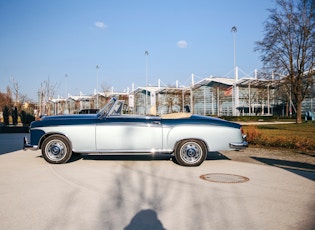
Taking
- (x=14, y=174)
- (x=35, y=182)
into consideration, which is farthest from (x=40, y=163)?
(x=35, y=182)

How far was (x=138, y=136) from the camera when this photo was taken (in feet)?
24.9

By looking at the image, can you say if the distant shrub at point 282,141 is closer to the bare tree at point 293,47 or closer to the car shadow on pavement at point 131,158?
the car shadow on pavement at point 131,158

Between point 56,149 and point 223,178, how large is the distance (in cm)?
399

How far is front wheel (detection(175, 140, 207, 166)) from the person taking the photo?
764cm

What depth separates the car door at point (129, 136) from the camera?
7578 millimetres

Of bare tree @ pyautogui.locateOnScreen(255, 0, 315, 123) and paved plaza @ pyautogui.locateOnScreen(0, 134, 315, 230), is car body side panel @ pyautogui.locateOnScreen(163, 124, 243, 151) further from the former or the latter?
bare tree @ pyautogui.locateOnScreen(255, 0, 315, 123)

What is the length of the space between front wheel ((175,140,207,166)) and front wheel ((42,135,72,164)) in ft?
8.45

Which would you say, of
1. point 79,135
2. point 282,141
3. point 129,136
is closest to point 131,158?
point 129,136

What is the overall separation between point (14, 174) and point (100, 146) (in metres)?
1.91

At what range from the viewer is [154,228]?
140 inches

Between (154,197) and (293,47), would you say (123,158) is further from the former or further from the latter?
(293,47)

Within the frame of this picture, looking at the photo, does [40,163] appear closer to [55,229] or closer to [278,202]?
[55,229]

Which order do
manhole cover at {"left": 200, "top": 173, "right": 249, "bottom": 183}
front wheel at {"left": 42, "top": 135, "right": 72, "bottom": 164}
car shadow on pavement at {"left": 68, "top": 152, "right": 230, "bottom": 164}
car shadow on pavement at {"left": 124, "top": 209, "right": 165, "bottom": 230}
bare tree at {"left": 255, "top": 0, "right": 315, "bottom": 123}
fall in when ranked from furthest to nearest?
bare tree at {"left": 255, "top": 0, "right": 315, "bottom": 123}, car shadow on pavement at {"left": 68, "top": 152, "right": 230, "bottom": 164}, front wheel at {"left": 42, "top": 135, "right": 72, "bottom": 164}, manhole cover at {"left": 200, "top": 173, "right": 249, "bottom": 183}, car shadow on pavement at {"left": 124, "top": 209, "right": 165, "bottom": 230}

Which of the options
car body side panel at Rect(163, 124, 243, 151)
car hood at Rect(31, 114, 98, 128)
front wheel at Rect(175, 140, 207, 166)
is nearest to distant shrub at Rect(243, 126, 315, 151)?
car body side panel at Rect(163, 124, 243, 151)
